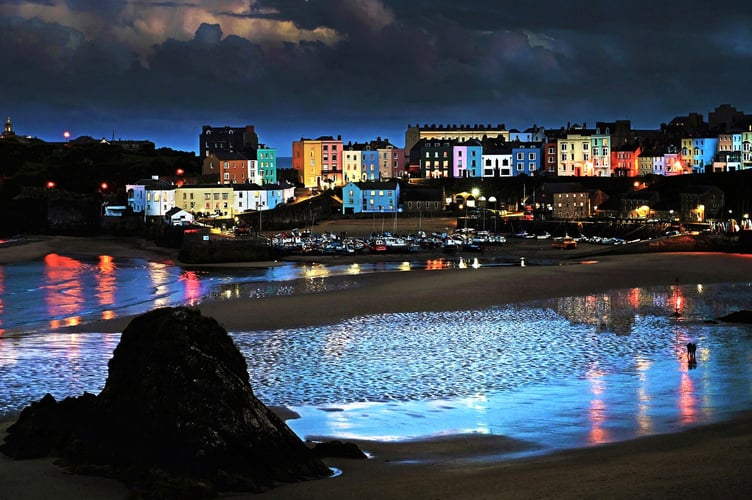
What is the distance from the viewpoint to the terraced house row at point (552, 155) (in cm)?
8506

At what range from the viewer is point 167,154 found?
372 ft

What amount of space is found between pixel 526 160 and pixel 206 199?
35.4m

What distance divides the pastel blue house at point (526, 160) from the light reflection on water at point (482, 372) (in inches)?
2657

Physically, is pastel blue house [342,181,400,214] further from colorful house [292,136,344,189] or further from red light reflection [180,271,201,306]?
red light reflection [180,271,201,306]

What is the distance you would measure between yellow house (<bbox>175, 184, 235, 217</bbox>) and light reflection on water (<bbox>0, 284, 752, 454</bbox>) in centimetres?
5094

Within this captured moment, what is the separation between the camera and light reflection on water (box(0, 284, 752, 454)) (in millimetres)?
12312

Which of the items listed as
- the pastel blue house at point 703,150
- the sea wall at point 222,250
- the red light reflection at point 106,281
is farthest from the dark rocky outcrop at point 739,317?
the pastel blue house at point 703,150

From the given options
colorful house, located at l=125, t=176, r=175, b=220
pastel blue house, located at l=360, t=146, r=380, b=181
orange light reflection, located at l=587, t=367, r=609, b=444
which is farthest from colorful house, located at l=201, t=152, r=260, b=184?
orange light reflection, located at l=587, t=367, r=609, b=444

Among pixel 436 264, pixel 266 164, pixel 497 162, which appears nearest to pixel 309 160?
pixel 266 164

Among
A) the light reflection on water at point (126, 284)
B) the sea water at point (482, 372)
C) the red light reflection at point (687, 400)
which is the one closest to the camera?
the red light reflection at point (687, 400)

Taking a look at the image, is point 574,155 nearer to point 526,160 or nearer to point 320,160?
point 526,160

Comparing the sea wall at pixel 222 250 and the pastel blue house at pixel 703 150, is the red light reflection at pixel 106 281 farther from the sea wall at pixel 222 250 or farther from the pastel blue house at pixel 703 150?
the pastel blue house at pixel 703 150

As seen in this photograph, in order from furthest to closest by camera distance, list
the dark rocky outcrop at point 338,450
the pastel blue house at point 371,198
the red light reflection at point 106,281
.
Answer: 1. the pastel blue house at point 371,198
2. the red light reflection at point 106,281
3. the dark rocky outcrop at point 338,450

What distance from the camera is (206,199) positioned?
72188mm
